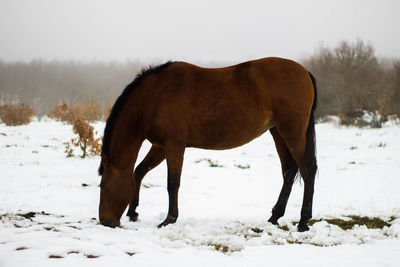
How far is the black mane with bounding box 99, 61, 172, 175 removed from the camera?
4.00 metres

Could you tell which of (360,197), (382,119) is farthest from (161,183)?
(382,119)

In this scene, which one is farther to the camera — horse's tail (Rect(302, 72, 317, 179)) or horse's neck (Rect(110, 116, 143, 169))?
horse's tail (Rect(302, 72, 317, 179))

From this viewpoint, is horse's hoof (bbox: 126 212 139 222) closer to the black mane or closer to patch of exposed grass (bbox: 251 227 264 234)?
the black mane

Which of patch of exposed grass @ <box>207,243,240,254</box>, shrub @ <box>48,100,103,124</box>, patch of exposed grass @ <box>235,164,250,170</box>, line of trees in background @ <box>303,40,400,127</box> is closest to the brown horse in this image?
patch of exposed grass @ <box>207,243,240,254</box>

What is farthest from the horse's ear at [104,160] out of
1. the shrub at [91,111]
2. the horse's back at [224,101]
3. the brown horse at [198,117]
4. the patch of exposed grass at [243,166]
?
the shrub at [91,111]

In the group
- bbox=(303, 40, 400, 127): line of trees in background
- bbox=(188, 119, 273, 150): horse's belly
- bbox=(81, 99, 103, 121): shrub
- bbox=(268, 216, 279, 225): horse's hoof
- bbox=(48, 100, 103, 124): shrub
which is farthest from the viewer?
bbox=(81, 99, 103, 121): shrub

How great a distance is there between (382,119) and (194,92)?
68.0 ft

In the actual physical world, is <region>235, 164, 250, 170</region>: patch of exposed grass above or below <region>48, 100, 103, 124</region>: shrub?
below

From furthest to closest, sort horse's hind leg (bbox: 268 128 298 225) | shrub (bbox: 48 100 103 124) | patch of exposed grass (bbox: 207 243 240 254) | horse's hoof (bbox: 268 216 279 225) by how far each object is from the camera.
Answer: shrub (bbox: 48 100 103 124) < horse's hind leg (bbox: 268 128 298 225) < horse's hoof (bbox: 268 216 279 225) < patch of exposed grass (bbox: 207 243 240 254)

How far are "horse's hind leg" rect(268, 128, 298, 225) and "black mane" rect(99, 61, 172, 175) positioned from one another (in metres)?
1.99

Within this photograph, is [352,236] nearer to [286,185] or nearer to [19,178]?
[286,185]

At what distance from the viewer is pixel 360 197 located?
18.8 feet

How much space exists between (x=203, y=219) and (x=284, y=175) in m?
1.35

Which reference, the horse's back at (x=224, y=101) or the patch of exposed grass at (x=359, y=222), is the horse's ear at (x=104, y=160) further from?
the patch of exposed grass at (x=359, y=222)
